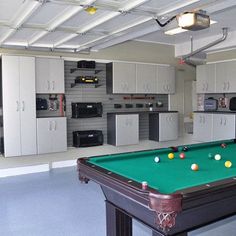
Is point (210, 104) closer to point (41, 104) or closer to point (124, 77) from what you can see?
point (124, 77)

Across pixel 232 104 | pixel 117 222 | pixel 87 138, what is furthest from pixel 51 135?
pixel 232 104

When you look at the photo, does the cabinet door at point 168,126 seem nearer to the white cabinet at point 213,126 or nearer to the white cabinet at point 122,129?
the white cabinet at point 213,126

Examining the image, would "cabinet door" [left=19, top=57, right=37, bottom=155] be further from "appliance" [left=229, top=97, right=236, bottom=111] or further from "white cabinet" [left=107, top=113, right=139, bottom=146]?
"appliance" [left=229, top=97, right=236, bottom=111]

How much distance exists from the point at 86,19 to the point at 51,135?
8.21ft

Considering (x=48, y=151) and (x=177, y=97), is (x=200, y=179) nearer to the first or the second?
(x=48, y=151)

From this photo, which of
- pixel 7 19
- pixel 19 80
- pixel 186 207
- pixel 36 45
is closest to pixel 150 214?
pixel 186 207

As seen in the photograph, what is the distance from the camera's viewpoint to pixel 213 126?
279 inches

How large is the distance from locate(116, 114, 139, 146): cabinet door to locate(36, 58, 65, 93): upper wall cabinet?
1498mm

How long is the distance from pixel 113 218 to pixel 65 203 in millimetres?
1666

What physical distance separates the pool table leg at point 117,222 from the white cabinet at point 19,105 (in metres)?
3.43

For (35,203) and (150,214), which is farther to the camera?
(35,203)

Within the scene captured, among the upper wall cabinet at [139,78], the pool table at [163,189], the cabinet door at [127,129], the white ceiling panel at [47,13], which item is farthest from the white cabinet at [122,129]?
the pool table at [163,189]

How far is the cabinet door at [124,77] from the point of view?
22.1ft

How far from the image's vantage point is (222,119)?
22.4 ft
